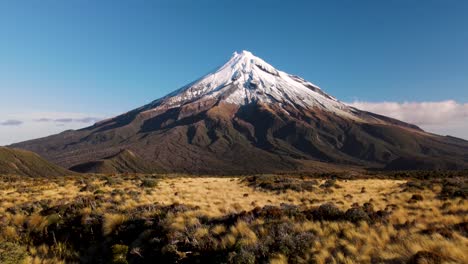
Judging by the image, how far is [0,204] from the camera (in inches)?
766

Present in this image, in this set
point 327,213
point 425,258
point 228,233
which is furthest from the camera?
point 327,213

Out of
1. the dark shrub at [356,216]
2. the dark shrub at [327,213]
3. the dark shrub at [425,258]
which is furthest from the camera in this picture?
the dark shrub at [327,213]

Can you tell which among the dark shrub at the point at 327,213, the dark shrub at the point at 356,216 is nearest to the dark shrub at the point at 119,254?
the dark shrub at the point at 327,213

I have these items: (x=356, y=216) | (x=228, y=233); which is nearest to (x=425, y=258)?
(x=356, y=216)

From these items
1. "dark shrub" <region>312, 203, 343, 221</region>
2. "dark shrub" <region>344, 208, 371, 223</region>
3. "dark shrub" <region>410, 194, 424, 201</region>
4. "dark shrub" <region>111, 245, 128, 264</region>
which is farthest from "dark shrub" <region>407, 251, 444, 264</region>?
"dark shrub" <region>410, 194, 424, 201</region>

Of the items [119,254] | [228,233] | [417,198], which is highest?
[417,198]

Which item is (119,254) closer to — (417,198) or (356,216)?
(356,216)

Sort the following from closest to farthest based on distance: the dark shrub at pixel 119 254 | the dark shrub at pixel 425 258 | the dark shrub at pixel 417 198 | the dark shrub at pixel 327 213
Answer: the dark shrub at pixel 425 258 → the dark shrub at pixel 119 254 → the dark shrub at pixel 327 213 → the dark shrub at pixel 417 198

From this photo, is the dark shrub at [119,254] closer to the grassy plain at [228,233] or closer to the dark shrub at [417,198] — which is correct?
the grassy plain at [228,233]

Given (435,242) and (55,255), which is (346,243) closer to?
(435,242)

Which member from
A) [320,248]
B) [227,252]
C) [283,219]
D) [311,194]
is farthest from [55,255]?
[311,194]

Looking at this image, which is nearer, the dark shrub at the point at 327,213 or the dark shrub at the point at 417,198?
the dark shrub at the point at 327,213

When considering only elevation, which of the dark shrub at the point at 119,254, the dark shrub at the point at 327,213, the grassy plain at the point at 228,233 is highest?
the dark shrub at the point at 327,213

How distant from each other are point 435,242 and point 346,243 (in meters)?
2.23
